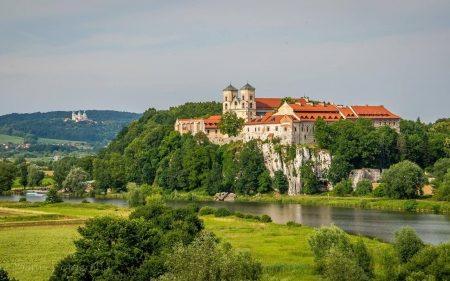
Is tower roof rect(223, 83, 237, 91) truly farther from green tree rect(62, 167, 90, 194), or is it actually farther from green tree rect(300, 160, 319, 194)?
green tree rect(300, 160, 319, 194)

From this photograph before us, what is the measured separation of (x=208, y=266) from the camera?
31734 mm

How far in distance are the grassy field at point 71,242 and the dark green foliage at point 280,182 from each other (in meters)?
26.1

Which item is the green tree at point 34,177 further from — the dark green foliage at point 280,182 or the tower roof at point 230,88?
the dark green foliage at point 280,182

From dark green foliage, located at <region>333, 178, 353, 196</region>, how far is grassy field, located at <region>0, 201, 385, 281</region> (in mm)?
24045

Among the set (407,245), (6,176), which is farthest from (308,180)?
(407,245)

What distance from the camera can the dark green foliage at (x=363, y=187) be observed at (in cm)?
8825

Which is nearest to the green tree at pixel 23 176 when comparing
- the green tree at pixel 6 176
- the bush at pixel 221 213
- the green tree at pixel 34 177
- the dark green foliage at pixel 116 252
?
the green tree at pixel 34 177

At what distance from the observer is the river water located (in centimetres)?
5884

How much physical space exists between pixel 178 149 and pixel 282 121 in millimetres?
19476

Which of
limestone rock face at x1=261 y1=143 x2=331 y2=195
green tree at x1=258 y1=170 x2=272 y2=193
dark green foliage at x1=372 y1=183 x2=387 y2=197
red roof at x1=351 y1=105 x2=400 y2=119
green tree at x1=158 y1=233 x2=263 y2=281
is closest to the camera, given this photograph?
green tree at x1=158 y1=233 x2=263 y2=281

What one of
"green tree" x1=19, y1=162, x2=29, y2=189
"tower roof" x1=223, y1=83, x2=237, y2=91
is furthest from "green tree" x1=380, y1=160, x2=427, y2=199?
"green tree" x1=19, y1=162, x2=29, y2=189

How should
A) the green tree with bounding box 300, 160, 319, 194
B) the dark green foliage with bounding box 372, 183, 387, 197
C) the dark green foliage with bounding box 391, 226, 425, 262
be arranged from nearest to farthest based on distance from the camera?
the dark green foliage with bounding box 391, 226, 425, 262 < the dark green foliage with bounding box 372, 183, 387, 197 < the green tree with bounding box 300, 160, 319, 194

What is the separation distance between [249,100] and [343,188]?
27.7 m

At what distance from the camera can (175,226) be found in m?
47.1
